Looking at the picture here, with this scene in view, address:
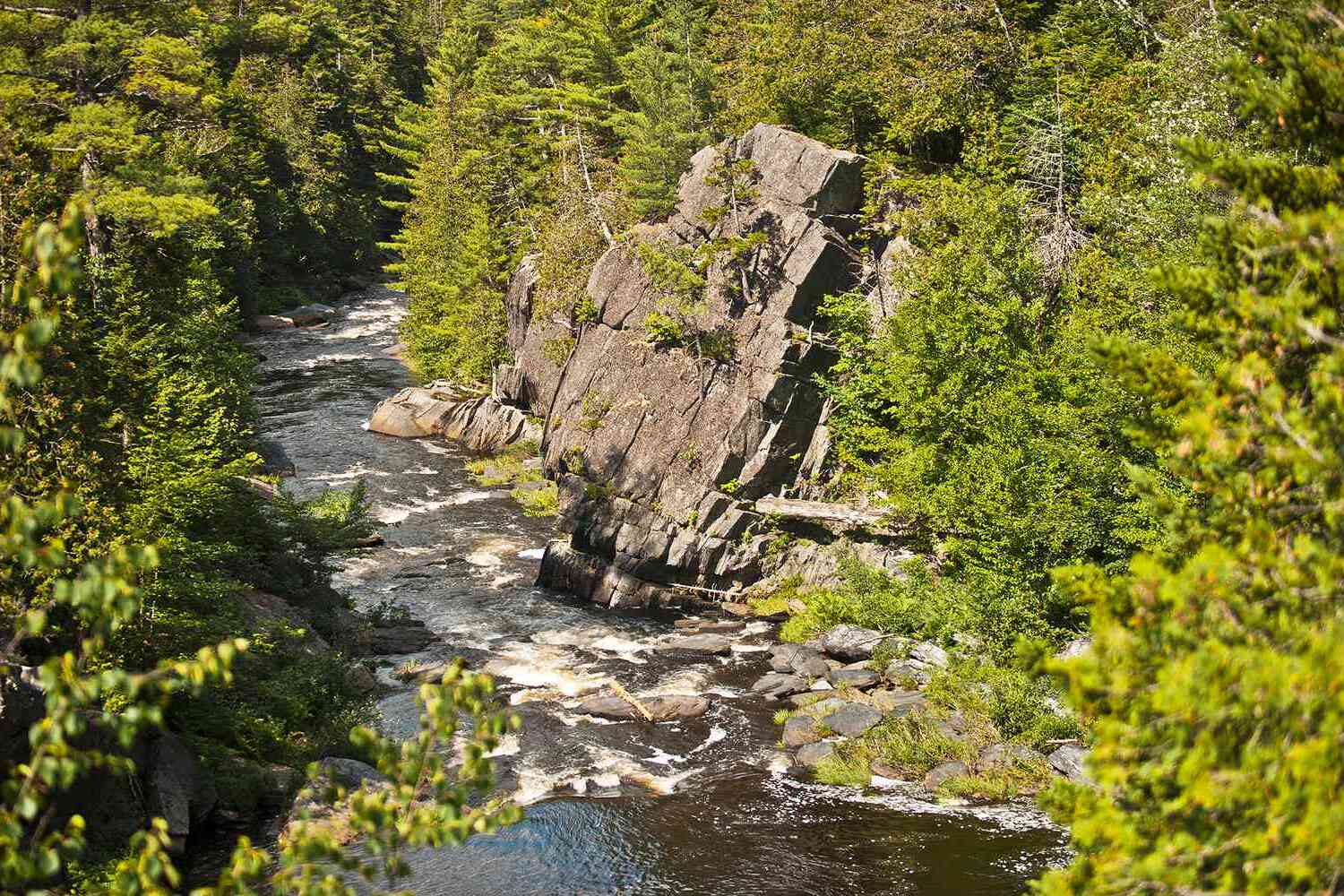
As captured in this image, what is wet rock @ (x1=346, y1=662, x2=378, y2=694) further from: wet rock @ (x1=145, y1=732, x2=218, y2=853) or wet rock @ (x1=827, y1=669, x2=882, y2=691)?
wet rock @ (x1=827, y1=669, x2=882, y2=691)

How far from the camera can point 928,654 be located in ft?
89.2

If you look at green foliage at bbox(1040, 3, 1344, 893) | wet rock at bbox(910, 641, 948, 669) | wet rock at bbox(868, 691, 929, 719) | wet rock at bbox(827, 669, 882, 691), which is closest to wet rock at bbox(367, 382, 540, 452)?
wet rock at bbox(827, 669, 882, 691)

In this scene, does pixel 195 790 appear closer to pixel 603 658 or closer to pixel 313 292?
pixel 603 658

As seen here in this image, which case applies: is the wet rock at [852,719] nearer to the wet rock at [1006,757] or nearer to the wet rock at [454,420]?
the wet rock at [1006,757]

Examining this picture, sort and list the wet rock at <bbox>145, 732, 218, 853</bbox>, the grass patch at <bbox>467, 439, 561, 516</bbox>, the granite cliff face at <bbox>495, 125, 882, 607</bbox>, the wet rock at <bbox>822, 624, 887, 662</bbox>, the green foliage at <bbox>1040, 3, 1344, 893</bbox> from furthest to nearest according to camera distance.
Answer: the grass patch at <bbox>467, 439, 561, 516</bbox>, the granite cliff face at <bbox>495, 125, 882, 607</bbox>, the wet rock at <bbox>822, 624, 887, 662</bbox>, the wet rock at <bbox>145, 732, 218, 853</bbox>, the green foliage at <bbox>1040, 3, 1344, 893</bbox>

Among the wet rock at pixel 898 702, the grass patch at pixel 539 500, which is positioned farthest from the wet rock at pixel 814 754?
the grass patch at pixel 539 500

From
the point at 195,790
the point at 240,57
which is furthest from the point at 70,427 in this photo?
the point at 240,57

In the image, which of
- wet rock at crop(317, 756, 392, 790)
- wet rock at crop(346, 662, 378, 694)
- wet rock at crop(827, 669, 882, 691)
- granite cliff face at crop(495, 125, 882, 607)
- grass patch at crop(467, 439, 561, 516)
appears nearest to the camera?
wet rock at crop(317, 756, 392, 790)

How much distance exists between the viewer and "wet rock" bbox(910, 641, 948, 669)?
26.8 meters

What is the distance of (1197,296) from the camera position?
9758 millimetres

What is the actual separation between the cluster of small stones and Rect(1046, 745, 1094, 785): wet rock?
2 centimetres

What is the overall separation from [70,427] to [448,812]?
1581 cm

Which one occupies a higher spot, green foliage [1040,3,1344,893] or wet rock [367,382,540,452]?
green foliage [1040,3,1344,893]

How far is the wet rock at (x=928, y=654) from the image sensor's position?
26.8 metres
